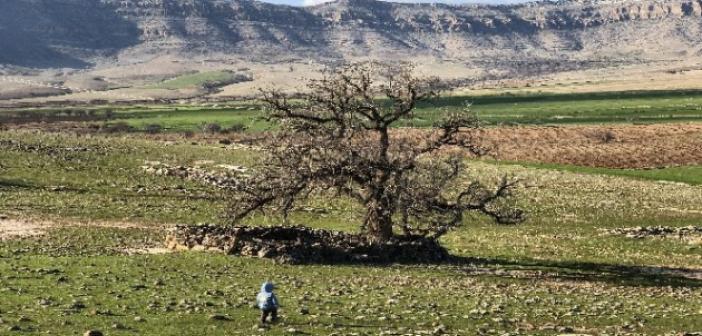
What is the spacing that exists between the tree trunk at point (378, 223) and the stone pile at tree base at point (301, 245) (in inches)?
15.4

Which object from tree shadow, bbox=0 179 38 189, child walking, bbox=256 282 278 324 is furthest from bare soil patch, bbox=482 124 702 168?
child walking, bbox=256 282 278 324

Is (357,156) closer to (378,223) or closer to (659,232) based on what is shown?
(378,223)

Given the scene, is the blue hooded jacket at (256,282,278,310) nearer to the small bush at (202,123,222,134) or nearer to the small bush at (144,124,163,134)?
the small bush at (144,124,163,134)

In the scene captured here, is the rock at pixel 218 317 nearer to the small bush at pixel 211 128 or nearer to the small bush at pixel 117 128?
the small bush at pixel 117 128

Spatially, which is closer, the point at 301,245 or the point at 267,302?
the point at 267,302

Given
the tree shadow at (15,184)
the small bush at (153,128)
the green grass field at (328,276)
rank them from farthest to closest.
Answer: the small bush at (153,128), the tree shadow at (15,184), the green grass field at (328,276)

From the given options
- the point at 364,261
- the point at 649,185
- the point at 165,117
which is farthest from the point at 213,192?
the point at 165,117

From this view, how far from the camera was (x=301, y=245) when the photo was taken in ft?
122

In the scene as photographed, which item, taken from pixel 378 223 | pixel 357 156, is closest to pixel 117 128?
pixel 378 223

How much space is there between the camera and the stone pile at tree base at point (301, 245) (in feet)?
120

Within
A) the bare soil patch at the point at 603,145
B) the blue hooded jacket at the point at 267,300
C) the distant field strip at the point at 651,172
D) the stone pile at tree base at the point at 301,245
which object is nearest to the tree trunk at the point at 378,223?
the stone pile at tree base at the point at 301,245

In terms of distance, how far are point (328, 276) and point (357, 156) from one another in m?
6.95

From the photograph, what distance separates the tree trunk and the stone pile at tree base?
Answer: 390mm

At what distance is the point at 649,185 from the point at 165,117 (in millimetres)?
114451
